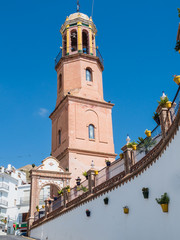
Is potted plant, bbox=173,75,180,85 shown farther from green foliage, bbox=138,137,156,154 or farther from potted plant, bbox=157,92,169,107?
green foliage, bbox=138,137,156,154

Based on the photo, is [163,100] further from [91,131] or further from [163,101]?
[91,131]

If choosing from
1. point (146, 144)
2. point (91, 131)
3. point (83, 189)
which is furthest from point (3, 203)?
point (146, 144)

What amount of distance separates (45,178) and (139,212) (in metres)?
18.4

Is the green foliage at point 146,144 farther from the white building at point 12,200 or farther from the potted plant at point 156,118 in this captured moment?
the white building at point 12,200

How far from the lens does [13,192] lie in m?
60.0

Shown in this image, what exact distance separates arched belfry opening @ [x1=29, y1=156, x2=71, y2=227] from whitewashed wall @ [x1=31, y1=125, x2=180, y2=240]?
30.5ft

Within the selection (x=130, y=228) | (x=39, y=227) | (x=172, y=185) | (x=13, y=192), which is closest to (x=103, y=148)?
(x=39, y=227)

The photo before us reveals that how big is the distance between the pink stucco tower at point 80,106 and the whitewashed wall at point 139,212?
12068mm

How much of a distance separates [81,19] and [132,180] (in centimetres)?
3052

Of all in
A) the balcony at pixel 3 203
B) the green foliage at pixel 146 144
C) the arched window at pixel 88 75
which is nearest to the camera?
the green foliage at pixel 146 144

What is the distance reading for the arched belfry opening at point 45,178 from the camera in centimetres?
2880

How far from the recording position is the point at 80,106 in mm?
34156

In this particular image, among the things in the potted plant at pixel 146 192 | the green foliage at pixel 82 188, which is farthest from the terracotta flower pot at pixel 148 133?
the green foliage at pixel 82 188

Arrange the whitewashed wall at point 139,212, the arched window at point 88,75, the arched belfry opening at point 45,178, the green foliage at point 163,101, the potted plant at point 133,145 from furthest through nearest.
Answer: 1. the arched window at point 88,75
2. the arched belfry opening at point 45,178
3. the potted plant at point 133,145
4. the green foliage at point 163,101
5. the whitewashed wall at point 139,212
